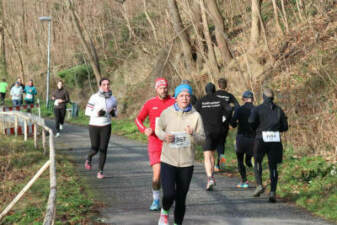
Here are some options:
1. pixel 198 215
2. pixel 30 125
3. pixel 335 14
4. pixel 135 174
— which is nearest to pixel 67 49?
pixel 30 125

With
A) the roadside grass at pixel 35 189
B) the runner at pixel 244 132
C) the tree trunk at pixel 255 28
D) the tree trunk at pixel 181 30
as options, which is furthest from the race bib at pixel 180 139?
the tree trunk at pixel 181 30

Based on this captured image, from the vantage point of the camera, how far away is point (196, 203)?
8805 millimetres

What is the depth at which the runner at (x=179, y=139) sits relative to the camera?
6418 mm

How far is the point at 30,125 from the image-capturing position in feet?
62.4

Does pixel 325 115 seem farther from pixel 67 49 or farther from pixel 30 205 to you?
pixel 67 49

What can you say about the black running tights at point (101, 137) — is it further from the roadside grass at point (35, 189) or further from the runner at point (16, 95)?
the runner at point (16, 95)

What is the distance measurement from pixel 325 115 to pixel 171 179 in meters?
7.05

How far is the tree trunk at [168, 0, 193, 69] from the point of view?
22711mm

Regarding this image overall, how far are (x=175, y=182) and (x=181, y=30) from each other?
1664 cm

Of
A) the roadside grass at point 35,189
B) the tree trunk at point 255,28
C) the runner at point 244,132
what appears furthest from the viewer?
the tree trunk at point 255,28

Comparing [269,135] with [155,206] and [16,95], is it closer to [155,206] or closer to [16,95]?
[155,206]

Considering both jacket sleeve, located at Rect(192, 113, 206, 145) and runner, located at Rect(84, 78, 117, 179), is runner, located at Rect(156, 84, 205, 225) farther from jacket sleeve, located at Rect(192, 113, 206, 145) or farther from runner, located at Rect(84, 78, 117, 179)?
runner, located at Rect(84, 78, 117, 179)

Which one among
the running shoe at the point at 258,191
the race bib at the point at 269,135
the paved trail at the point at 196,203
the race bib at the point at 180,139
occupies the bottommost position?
the paved trail at the point at 196,203

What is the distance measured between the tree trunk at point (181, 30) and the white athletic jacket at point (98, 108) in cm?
1207
